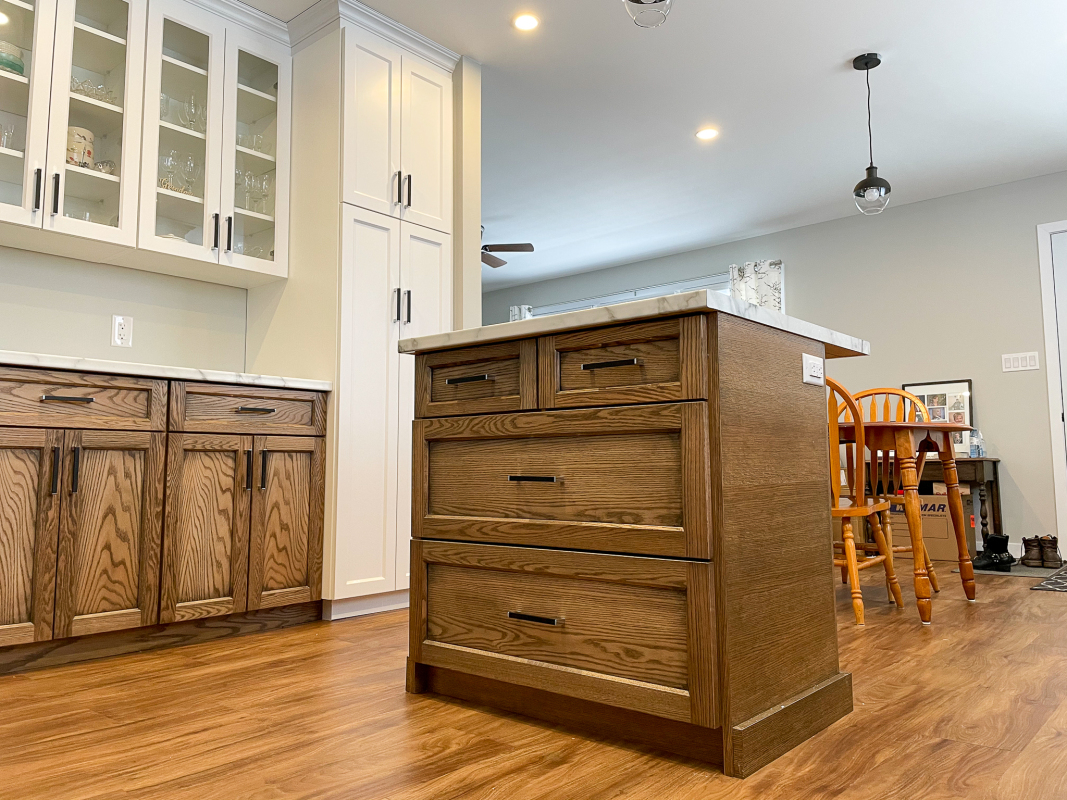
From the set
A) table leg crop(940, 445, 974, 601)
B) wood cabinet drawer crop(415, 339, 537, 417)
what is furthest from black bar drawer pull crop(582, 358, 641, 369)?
table leg crop(940, 445, 974, 601)

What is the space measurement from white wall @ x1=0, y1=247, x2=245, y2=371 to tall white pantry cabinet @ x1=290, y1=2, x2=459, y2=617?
0.49 meters

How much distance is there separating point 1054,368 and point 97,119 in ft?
18.2

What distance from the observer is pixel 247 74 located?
324 centimetres

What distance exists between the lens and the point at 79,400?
88.7 inches

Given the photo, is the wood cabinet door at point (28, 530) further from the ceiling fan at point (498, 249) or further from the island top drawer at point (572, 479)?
the ceiling fan at point (498, 249)

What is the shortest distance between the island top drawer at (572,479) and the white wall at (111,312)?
1.78 metres

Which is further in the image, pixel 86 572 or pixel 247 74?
pixel 247 74

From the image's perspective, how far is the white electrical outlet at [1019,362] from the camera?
507 cm

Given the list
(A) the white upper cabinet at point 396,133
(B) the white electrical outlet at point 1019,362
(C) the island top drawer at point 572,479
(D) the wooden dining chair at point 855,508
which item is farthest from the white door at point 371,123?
(B) the white electrical outlet at point 1019,362

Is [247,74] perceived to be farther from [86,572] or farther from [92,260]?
[86,572]

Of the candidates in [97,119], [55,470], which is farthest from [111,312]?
[55,470]

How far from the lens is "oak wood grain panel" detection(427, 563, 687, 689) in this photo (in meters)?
1.40

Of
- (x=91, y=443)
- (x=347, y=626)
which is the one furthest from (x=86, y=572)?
(x=347, y=626)

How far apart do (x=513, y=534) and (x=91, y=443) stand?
1419mm
